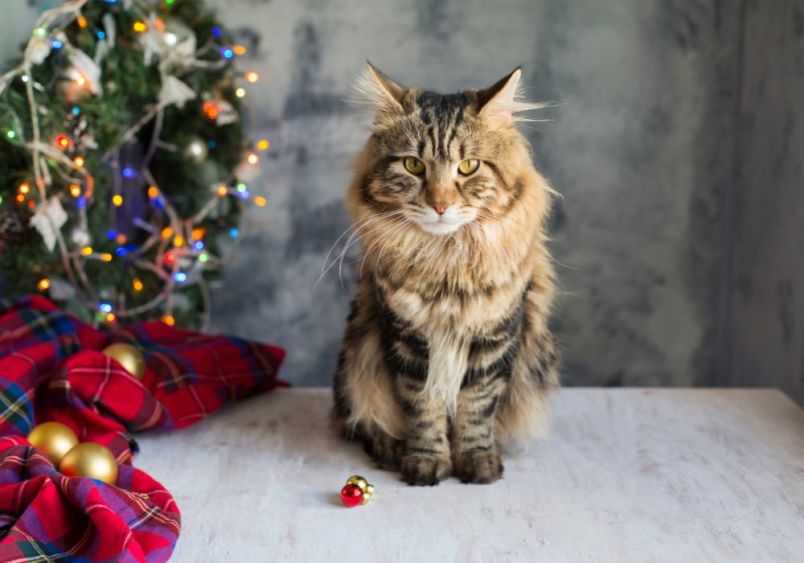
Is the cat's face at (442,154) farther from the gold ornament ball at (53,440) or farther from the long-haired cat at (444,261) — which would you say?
the gold ornament ball at (53,440)

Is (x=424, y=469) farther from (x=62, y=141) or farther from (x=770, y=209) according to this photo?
(x=770, y=209)

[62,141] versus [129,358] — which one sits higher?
[62,141]

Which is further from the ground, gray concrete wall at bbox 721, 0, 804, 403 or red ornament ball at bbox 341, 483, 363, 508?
gray concrete wall at bbox 721, 0, 804, 403

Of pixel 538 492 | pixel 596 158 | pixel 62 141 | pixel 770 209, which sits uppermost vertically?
pixel 62 141

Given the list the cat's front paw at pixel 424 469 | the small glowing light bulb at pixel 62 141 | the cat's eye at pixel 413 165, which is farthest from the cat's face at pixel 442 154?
the small glowing light bulb at pixel 62 141

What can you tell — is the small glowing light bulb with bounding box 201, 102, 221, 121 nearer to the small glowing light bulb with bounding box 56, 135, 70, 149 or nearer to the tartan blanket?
the small glowing light bulb with bounding box 56, 135, 70, 149

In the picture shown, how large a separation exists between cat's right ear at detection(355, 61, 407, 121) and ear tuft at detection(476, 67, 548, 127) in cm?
15

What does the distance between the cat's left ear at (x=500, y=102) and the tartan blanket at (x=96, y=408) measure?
34.7 inches

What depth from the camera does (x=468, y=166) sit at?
1.62 meters

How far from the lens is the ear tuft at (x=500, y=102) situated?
5.25 feet

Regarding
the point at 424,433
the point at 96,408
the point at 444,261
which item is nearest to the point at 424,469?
the point at 424,433

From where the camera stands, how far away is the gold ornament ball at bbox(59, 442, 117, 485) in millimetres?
1585

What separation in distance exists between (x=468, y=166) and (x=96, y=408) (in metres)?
0.91

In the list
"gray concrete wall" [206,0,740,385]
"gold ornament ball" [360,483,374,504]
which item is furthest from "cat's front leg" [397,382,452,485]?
"gray concrete wall" [206,0,740,385]
